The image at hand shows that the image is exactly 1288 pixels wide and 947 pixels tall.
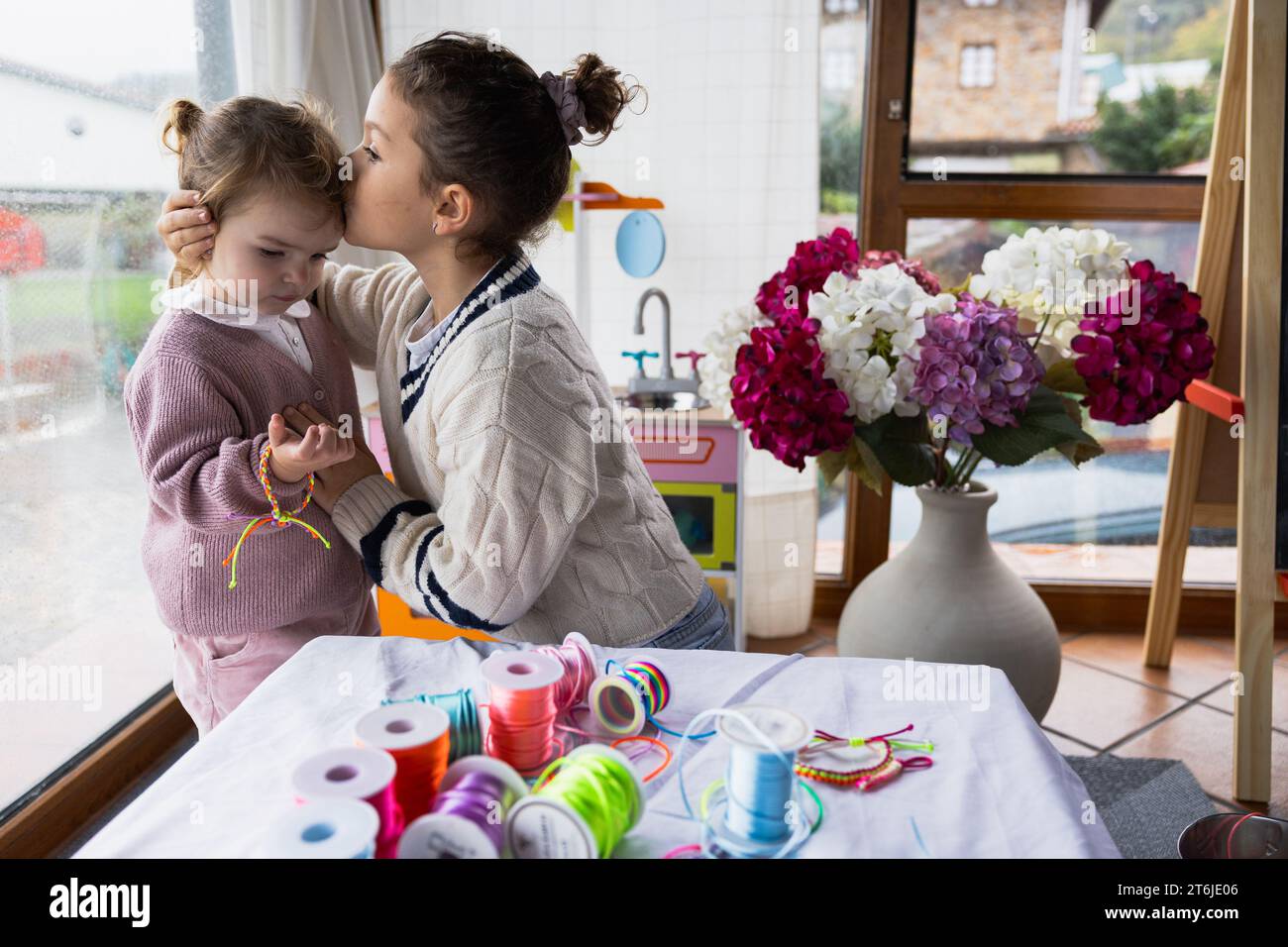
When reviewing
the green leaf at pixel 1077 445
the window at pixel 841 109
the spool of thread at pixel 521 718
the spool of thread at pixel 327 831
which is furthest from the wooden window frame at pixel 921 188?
the spool of thread at pixel 327 831

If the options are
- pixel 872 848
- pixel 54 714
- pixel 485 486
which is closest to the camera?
pixel 872 848

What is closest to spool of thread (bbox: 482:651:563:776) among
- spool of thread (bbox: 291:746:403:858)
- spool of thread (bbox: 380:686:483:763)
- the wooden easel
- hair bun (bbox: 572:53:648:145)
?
spool of thread (bbox: 380:686:483:763)

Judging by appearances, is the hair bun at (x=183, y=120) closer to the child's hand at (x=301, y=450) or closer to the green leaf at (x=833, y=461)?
the child's hand at (x=301, y=450)

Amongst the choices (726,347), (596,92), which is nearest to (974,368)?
(726,347)

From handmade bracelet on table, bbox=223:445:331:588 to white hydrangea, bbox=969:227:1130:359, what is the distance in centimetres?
110

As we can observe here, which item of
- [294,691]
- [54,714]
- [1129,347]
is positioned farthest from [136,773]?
Answer: [1129,347]

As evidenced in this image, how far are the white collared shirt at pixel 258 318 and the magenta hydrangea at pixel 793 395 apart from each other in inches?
25.0

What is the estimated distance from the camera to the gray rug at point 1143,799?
204cm

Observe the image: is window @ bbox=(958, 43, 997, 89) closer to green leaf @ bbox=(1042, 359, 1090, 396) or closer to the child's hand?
green leaf @ bbox=(1042, 359, 1090, 396)

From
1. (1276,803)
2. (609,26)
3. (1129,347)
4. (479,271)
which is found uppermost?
(609,26)

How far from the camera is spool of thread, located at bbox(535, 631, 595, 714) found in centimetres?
96

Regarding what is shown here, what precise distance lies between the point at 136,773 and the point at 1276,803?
2.38 metres
